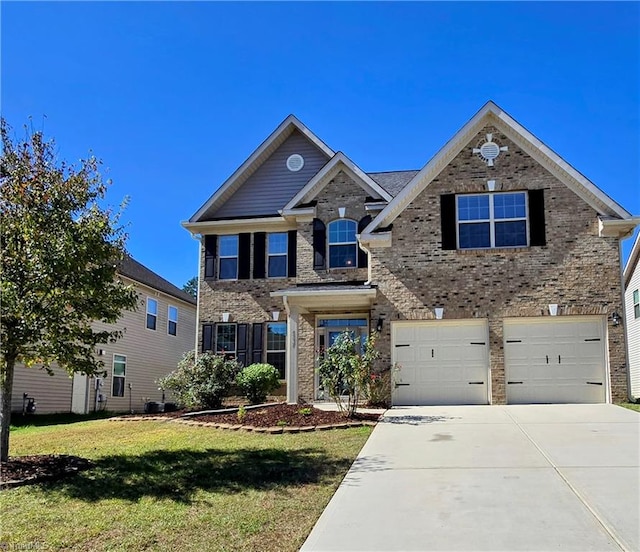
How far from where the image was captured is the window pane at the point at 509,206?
51.5ft

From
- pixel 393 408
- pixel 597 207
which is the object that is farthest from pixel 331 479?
pixel 597 207

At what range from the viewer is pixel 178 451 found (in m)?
9.27

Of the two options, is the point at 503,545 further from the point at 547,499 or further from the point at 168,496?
the point at 168,496

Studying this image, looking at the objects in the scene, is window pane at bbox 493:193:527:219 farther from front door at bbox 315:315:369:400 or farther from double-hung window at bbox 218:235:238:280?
double-hung window at bbox 218:235:238:280

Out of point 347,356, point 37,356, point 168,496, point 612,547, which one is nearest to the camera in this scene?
point 612,547

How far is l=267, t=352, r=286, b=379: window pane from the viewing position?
61.6 ft

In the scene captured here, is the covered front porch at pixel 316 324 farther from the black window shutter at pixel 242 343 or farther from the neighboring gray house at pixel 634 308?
the neighboring gray house at pixel 634 308

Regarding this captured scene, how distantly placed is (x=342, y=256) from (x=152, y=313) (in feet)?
34.8

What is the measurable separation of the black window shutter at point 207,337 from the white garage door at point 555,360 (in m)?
9.16

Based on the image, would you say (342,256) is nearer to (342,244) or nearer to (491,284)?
(342,244)

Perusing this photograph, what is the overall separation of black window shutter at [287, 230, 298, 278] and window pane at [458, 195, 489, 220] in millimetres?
5545

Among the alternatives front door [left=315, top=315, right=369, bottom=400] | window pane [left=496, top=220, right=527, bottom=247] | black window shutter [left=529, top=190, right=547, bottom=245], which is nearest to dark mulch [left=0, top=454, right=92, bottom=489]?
front door [left=315, top=315, right=369, bottom=400]

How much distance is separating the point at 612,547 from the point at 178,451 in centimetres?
635

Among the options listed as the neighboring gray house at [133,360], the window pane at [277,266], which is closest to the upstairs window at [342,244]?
the window pane at [277,266]
